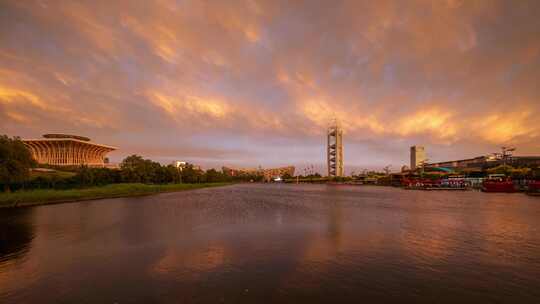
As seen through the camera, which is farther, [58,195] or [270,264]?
[58,195]

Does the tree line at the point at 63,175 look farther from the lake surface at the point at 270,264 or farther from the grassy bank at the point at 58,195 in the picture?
the lake surface at the point at 270,264

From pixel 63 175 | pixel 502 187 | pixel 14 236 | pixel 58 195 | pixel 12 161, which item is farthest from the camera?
pixel 63 175

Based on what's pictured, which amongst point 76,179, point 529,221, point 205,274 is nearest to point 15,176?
point 76,179

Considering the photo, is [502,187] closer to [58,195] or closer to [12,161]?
[58,195]

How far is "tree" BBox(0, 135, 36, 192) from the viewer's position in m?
41.3

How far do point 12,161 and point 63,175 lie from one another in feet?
123

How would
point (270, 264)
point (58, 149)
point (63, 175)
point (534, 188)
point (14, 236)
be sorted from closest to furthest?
point (270, 264), point (14, 236), point (534, 188), point (63, 175), point (58, 149)

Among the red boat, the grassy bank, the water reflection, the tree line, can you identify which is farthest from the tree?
the red boat

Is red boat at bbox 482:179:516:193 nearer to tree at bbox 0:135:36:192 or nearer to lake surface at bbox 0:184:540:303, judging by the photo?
lake surface at bbox 0:184:540:303

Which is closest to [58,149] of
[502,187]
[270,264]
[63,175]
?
[63,175]

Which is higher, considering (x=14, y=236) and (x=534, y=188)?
(x=534, y=188)

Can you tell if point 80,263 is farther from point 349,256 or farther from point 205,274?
point 349,256

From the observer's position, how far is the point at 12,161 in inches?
1650

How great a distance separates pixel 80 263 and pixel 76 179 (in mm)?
64843
